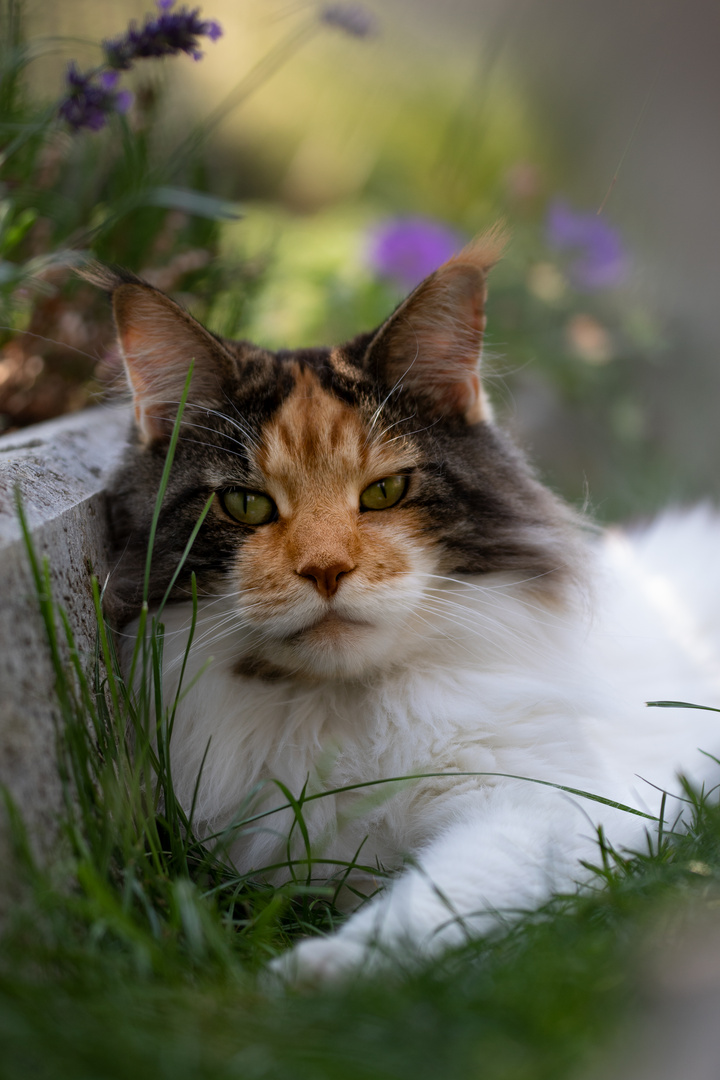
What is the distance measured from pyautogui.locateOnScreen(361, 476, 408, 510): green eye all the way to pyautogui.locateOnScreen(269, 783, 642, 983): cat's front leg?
60 centimetres

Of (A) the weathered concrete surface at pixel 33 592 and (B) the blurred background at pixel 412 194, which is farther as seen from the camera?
(B) the blurred background at pixel 412 194

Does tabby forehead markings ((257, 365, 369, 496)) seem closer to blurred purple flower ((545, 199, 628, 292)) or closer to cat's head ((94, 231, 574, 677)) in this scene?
cat's head ((94, 231, 574, 677))

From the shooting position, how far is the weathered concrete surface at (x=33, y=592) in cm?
102

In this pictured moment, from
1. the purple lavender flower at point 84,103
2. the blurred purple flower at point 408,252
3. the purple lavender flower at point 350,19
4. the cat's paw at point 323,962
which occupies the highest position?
the purple lavender flower at point 350,19

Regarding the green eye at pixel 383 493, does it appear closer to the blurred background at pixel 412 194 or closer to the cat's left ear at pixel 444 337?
the cat's left ear at pixel 444 337

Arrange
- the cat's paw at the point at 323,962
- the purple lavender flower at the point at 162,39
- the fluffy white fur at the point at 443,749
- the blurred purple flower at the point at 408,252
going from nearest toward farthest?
the cat's paw at the point at 323,962, the fluffy white fur at the point at 443,749, the purple lavender flower at the point at 162,39, the blurred purple flower at the point at 408,252

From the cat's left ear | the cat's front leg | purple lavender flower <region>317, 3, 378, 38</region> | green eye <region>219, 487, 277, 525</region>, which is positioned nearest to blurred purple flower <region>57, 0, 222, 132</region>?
purple lavender flower <region>317, 3, 378, 38</region>

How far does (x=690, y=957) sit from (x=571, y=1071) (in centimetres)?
21

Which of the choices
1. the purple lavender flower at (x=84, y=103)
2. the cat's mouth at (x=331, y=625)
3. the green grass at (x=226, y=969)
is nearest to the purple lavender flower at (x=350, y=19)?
the purple lavender flower at (x=84, y=103)

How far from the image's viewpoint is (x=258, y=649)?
1543mm

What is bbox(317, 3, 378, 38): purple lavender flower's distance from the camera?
95.2 inches

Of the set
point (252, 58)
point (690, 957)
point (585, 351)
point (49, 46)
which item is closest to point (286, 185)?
point (252, 58)

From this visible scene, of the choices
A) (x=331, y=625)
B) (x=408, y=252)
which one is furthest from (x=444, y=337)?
(x=408, y=252)

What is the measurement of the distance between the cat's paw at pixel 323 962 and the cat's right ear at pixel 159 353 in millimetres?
1121
